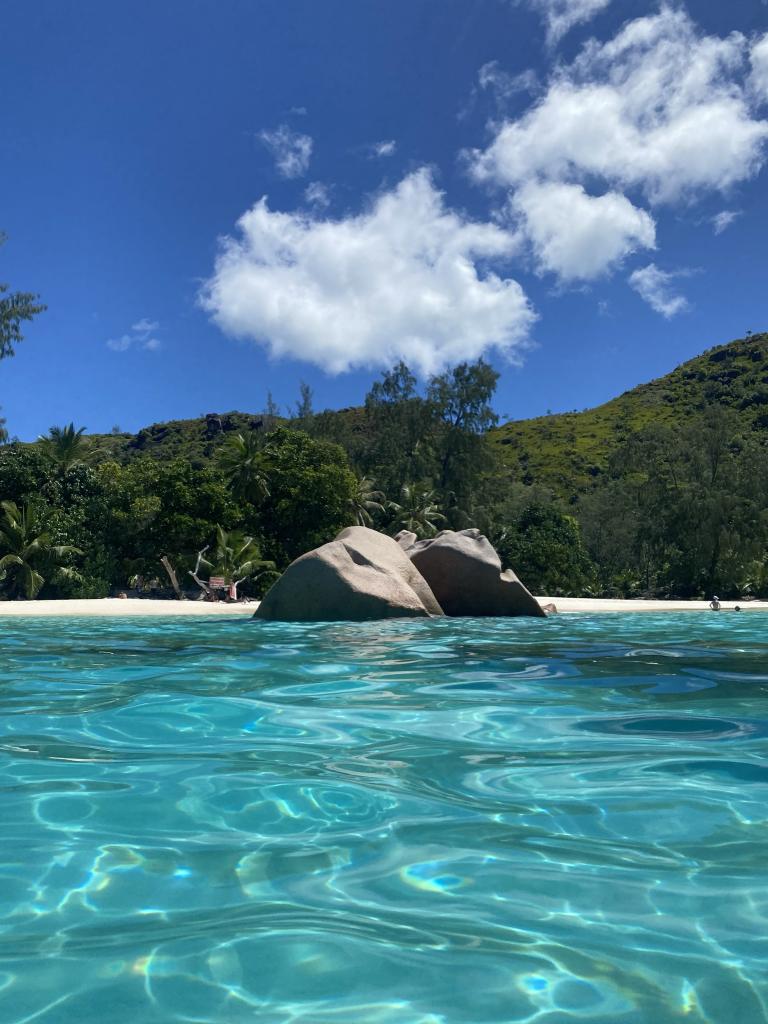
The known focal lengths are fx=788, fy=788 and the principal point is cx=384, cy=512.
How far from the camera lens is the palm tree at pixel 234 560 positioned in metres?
27.3

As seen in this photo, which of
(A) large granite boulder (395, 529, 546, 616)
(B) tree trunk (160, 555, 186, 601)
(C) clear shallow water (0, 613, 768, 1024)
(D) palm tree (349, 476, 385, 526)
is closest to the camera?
(C) clear shallow water (0, 613, 768, 1024)

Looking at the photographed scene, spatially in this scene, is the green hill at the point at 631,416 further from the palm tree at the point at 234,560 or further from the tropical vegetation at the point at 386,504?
the palm tree at the point at 234,560

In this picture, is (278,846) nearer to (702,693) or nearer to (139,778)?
(139,778)

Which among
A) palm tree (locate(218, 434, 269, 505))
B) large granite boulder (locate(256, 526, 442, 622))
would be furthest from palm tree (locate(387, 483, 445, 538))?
large granite boulder (locate(256, 526, 442, 622))

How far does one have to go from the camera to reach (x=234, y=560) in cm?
2802

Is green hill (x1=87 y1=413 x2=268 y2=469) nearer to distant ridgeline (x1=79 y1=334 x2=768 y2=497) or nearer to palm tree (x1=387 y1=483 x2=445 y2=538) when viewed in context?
distant ridgeline (x1=79 y1=334 x2=768 y2=497)

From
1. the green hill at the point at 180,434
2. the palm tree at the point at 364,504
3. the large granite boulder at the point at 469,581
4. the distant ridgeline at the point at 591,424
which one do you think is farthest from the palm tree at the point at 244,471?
the green hill at the point at 180,434

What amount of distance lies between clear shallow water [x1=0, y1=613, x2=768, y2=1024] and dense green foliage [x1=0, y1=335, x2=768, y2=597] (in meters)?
23.7

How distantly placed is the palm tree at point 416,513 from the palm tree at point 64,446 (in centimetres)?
1413

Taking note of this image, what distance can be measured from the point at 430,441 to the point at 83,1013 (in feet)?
140

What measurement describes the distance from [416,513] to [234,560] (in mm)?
11488

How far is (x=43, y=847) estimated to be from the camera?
8.04 feet

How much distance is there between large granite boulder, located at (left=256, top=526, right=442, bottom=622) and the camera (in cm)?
1416

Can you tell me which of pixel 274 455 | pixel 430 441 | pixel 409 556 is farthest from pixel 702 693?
pixel 430 441
